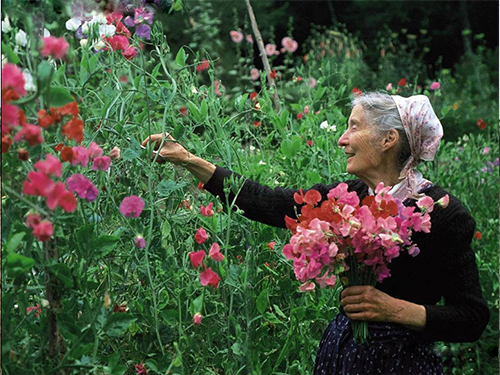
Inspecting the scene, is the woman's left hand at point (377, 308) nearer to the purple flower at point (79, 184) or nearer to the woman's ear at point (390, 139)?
the woman's ear at point (390, 139)

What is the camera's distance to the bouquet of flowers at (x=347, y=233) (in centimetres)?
165

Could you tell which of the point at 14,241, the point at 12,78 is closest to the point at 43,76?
the point at 12,78

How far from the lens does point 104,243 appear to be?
1.55 meters

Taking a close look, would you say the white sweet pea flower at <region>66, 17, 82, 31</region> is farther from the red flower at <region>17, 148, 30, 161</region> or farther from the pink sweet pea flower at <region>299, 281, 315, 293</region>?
the pink sweet pea flower at <region>299, 281, 315, 293</region>

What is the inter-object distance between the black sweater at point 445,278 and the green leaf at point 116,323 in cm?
52

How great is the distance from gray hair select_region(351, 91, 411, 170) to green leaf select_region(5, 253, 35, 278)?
101 centimetres

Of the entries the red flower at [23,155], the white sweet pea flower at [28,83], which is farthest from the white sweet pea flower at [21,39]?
the red flower at [23,155]

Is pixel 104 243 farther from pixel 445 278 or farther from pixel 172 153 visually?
pixel 445 278

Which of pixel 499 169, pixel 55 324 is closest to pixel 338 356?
pixel 55 324

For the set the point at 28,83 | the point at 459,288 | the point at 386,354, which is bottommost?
the point at 386,354

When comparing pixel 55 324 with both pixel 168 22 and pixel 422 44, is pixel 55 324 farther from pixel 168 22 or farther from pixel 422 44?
pixel 422 44

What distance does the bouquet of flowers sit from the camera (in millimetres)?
1654

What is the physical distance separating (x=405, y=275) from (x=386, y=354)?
20 cm

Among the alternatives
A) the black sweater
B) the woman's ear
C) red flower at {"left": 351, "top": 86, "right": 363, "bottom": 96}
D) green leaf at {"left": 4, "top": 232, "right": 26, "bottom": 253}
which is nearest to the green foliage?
green leaf at {"left": 4, "top": 232, "right": 26, "bottom": 253}
